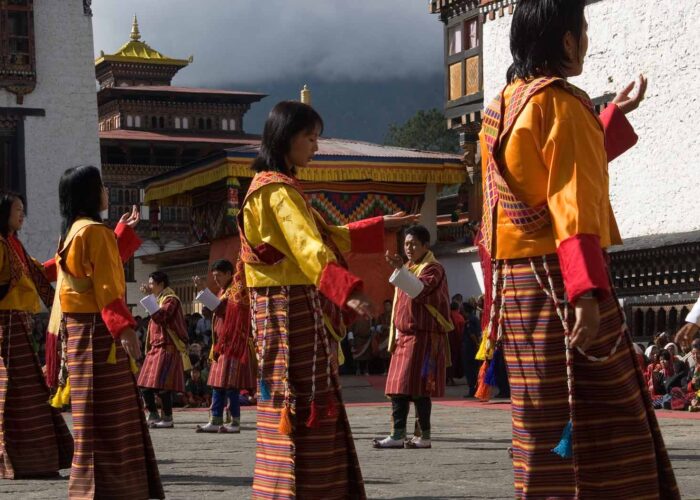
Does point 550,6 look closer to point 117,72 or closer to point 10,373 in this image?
point 10,373

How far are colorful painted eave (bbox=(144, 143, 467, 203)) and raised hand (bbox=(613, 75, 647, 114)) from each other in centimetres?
1680

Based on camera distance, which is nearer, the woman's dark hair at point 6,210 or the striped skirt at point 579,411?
the striped skirt at point 579,411

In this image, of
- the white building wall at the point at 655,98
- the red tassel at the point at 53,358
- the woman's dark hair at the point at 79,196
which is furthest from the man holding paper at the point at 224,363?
the white building wall at the point at 655,98

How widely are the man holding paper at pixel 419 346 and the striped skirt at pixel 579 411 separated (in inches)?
213

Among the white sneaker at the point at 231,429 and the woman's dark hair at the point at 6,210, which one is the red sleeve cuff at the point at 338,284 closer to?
the woman's dark hair at the point at 6,210

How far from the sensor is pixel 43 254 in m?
26.0

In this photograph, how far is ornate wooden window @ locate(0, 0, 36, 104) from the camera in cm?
2556

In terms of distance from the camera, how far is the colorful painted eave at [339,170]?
22.1m

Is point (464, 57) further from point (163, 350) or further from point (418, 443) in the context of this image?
point (418, 443)

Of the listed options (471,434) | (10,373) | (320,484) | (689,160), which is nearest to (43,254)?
(689,160)

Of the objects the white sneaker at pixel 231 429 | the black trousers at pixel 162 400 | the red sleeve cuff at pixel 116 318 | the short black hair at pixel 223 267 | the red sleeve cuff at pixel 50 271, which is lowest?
the white sneaker at pixel 231 429

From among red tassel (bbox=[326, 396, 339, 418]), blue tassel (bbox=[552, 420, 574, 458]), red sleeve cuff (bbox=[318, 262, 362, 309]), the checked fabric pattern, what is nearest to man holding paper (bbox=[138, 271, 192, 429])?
red tassel (bbox=[326, 396, 339, 418])

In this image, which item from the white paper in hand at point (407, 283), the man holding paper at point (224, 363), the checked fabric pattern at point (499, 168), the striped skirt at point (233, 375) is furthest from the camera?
the striped skirt at point (233, 375)

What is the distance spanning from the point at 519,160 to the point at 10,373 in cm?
441
